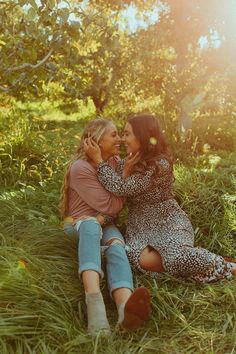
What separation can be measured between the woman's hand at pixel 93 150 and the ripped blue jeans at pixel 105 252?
580 mm

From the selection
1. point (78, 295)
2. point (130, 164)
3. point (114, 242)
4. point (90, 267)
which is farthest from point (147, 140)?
point (78, 295)

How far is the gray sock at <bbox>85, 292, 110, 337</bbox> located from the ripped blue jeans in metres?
0.21

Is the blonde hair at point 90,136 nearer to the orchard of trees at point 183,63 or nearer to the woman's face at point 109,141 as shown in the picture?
the woman's face at point 109,141

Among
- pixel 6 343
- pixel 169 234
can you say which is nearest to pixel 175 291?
pixel 169 234

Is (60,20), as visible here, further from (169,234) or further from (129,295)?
(129,295)

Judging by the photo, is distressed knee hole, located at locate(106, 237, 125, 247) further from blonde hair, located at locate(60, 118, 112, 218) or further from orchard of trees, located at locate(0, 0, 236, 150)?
orchard of trees, located at locate(0, 0, 236, 150)

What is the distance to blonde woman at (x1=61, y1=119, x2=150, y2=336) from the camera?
3.00 m

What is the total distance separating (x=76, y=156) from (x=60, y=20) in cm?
116

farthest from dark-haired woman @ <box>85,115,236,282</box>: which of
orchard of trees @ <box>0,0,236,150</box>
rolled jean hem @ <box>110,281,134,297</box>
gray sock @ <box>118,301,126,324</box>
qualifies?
orchard of trees @ <box>0,0,236,150</box>

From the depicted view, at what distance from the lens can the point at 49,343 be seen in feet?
9.25

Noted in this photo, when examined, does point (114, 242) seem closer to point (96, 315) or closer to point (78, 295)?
point (78, 295)

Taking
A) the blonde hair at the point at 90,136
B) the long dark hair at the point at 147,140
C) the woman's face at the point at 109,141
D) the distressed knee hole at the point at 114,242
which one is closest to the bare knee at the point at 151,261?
the distressed knee hole at the point at 114,242

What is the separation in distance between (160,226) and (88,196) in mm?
649

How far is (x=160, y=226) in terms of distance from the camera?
4.00 metres
